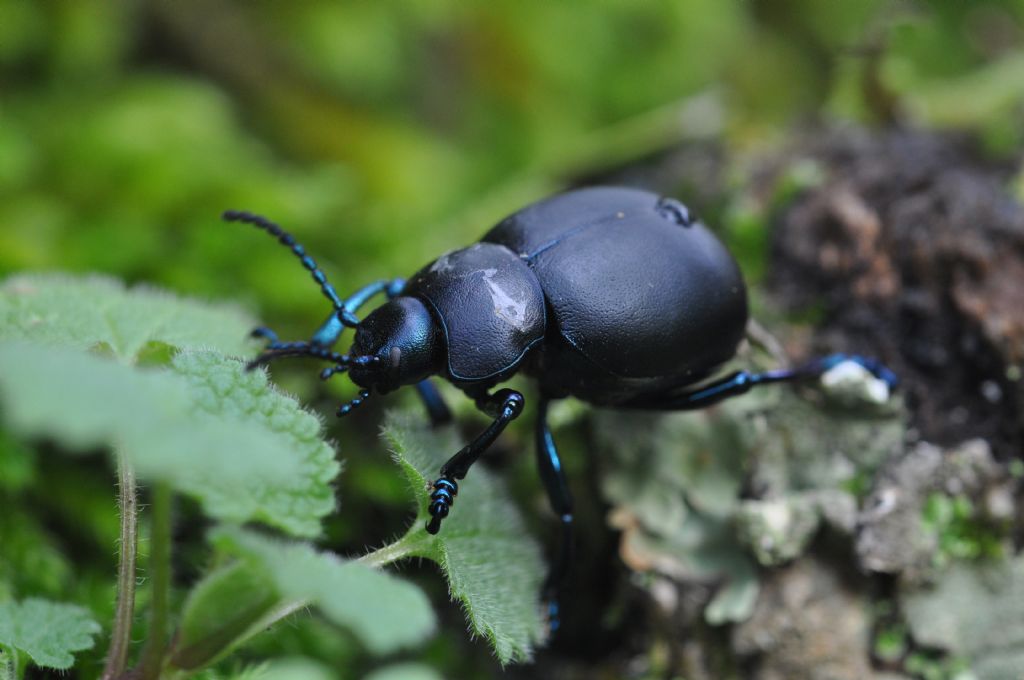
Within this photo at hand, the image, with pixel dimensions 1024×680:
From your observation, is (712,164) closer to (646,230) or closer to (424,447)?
(646,230)

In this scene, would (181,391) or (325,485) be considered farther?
(325,485)

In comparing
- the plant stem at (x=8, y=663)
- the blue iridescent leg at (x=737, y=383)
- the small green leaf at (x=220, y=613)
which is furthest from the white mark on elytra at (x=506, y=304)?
the plant stem at (x=8, y=663)

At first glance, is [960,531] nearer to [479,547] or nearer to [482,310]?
[479,547]

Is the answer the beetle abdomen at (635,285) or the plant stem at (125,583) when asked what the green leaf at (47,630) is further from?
the beetle abdomen at (635,285)

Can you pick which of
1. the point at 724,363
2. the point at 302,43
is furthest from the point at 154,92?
the point at 724,363

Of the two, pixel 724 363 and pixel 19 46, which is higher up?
pixel 19 46

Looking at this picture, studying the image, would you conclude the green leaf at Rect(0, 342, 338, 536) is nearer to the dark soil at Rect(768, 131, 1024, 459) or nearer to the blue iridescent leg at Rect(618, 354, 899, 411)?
the blue iridescent leg at Rect(618, 354, 899, 411)

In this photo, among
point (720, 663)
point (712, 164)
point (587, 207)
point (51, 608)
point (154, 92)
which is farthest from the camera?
point (154, 92)

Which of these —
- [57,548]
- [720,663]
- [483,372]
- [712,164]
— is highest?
[483,372]
